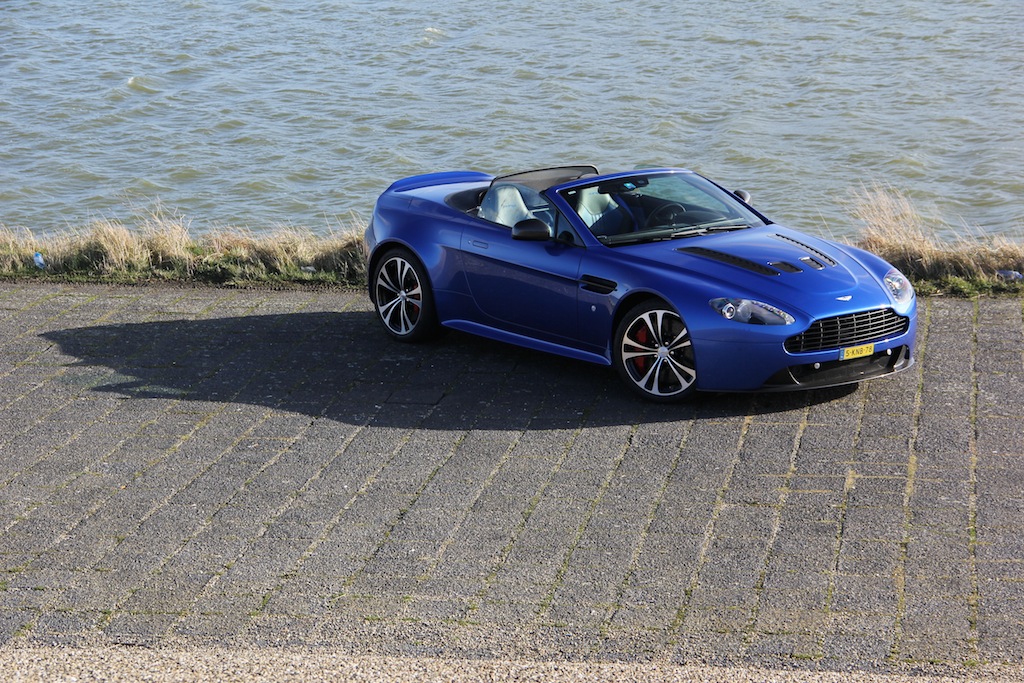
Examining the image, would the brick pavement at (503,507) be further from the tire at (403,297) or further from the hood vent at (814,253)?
the hood vent at (814,253)

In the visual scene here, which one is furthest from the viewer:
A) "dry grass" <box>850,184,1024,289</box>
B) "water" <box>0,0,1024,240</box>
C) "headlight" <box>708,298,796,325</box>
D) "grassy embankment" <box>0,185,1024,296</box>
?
"water" <box>0,0,1024,240</box>

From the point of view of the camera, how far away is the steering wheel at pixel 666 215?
877 centimetres

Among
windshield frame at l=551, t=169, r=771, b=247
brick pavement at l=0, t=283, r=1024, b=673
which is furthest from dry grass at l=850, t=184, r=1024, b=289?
windshield frame at l=551, t=169, r=771, b=247

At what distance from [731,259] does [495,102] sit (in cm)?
1853

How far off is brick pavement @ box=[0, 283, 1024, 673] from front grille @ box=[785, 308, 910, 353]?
0.42 m

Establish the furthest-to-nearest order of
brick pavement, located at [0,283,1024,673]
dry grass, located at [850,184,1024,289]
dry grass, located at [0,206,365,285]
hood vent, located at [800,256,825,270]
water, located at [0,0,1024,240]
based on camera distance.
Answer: water, located at [0,0,1024,240] < dry grass, located at [0,206,365,285] < dry grass, located at [850,184,1024,289] < hood vent, located at [800,256,825,270] < brick pavement, located at [0,283,1024,673]

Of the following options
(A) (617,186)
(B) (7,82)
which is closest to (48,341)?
(A) (617,186)

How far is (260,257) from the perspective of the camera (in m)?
12.4

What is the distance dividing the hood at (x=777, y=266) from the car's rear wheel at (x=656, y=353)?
35 cm

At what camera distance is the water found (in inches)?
840

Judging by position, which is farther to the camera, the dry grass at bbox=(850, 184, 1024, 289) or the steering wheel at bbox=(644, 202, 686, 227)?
the dry grass at bbox=(850, 184, 1024, 289)

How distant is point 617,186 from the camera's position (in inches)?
354

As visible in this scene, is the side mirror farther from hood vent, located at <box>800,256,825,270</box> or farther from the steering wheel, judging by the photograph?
hood vent, located at <box>800,256,825,270</box>

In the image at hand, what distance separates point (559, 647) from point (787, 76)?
2380 centimetres
